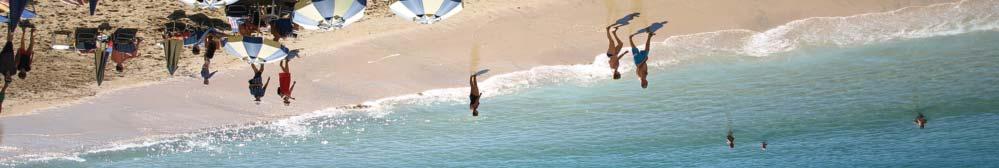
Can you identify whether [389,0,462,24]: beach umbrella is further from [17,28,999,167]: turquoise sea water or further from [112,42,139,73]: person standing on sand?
[112,42,139,73]: person standing on sand

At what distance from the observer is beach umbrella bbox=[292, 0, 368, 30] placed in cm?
1238

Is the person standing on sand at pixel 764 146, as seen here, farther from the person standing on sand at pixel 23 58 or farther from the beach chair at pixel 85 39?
the person standing on sand at pixel 23 58

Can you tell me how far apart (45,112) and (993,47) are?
1266 cm

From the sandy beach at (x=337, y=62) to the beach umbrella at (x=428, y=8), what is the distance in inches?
76.6

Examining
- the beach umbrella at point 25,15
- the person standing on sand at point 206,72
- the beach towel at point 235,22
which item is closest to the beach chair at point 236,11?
the beach towel at point 235,22

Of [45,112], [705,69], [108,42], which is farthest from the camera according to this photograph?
[45,112]

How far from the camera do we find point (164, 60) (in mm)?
15750

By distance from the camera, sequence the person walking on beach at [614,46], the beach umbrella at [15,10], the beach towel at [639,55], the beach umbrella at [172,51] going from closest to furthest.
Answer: the beach umbrella at [15,10], the beach towel at [639,55], the person walking on beach at [614,46], the beach umbrella at [172,51]

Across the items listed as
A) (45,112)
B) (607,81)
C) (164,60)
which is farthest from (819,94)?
(45,112)

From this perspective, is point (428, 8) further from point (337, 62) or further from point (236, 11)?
point (337, 62)

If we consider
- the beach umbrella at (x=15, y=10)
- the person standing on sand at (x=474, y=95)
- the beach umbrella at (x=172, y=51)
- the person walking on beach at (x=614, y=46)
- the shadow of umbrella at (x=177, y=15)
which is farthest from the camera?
the person standing on sand at (x=474, y=95)

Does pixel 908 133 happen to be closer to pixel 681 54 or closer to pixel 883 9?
pixel 883 9

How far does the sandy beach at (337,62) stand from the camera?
1449 centimetres

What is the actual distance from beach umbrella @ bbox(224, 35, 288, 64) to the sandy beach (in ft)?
3.08
